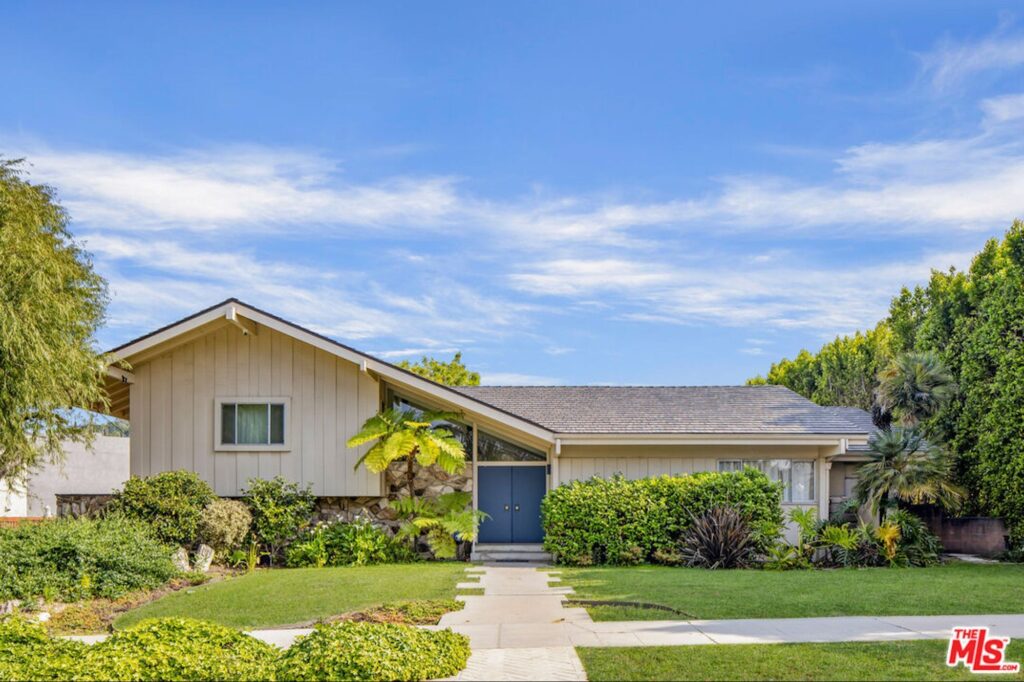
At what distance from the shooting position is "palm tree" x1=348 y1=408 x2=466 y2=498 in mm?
18156

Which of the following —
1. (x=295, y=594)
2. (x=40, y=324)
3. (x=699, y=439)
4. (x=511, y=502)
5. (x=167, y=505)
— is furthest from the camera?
(x=511, y=502)

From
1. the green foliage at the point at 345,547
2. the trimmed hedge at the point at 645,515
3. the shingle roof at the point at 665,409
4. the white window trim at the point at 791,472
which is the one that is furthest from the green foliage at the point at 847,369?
the green foliage at the point at 345,547

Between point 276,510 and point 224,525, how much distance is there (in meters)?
1.45

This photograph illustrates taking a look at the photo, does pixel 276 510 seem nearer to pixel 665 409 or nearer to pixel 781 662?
pixel 665 409

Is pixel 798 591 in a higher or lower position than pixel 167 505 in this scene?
lower

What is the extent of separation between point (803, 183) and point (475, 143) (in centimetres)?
588

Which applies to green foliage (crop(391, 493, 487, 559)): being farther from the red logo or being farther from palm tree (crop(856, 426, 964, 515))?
the red logo

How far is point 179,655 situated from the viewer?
791 centimetres

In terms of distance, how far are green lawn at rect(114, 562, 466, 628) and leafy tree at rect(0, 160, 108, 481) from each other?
442 centimetres

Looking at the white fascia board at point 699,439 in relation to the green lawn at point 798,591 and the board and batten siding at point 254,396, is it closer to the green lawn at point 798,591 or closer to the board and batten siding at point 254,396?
the green lawn at point 798,591

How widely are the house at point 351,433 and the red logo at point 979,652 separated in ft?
31.9

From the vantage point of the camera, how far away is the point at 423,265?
19.5 meters

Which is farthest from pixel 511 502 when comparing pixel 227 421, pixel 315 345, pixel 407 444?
pixel 227 421

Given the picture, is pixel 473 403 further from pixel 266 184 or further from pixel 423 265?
pixel 266 184
